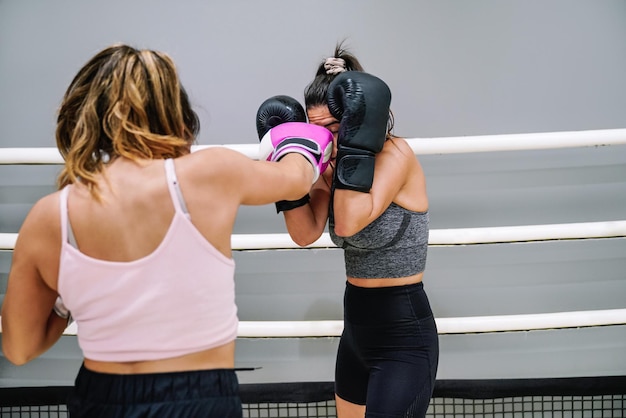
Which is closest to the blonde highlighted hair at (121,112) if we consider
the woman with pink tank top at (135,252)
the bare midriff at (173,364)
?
the woman with pink tank top at (135,252)

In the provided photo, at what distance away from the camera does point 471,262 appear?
2414mm

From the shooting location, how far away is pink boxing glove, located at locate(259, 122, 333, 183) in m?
1.45

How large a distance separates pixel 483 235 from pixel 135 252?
1.34m

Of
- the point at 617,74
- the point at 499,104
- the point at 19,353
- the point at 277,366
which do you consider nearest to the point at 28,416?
the point at 277,366

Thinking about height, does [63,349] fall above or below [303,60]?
below

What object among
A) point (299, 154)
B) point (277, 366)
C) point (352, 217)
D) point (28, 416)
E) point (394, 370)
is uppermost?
point (299, 154)

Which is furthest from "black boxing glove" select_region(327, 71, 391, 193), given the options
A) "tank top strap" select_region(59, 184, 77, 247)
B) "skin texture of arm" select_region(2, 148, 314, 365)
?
"tank top strap" select_region(59, 184, 77, 247)

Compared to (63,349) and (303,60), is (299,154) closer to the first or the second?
(303,60)

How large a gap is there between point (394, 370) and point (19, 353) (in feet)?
3.02

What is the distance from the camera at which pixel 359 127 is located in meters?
1.51

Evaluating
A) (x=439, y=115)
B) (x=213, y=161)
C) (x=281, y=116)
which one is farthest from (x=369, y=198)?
(x=439, y=115)

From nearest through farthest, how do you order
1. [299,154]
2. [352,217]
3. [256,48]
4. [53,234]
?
[53,234], [299,154], [352,217], [256,48]

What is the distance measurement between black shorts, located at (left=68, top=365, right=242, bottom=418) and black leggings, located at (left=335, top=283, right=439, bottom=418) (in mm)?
605

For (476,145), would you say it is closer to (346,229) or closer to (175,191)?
(346,229)
